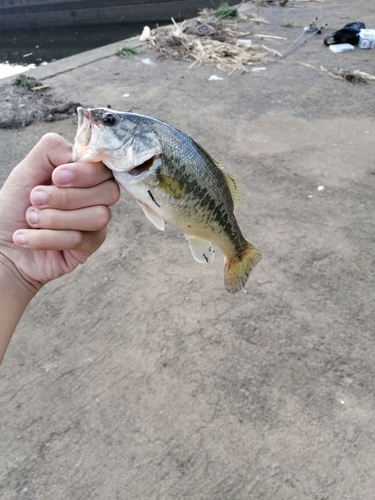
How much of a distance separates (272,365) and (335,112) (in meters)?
4.75

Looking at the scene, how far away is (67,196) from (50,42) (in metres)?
20.2

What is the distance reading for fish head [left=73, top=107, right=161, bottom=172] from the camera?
1.57m

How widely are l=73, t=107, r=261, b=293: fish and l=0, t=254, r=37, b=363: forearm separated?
2.15ft

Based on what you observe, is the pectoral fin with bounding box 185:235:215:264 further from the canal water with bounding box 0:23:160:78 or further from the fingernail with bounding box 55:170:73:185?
the canal water with bounding box 0:23:160:78

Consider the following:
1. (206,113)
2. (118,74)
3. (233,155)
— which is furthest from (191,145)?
(118,74)

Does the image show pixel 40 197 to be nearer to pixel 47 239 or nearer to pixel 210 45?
pixel 47 239

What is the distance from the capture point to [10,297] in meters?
1.91

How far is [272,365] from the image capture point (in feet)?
10.2

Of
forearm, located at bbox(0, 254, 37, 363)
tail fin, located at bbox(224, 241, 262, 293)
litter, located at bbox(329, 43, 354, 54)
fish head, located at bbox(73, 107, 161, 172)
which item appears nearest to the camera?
fish head, located at bbox(73, 107, 161, 172)

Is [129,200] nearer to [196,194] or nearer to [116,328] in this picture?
[116,328]

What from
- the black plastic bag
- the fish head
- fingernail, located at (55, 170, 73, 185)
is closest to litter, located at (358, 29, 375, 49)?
the black plastic bag

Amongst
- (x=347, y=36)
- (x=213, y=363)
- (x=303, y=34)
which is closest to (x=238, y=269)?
(x=213, y=363)

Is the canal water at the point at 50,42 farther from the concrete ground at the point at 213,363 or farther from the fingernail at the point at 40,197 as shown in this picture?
the fingernail at the point at 40,197

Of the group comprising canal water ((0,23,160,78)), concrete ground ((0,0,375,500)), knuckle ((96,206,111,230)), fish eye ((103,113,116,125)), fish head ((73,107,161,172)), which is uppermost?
fish eye ((103,113,116,125))
